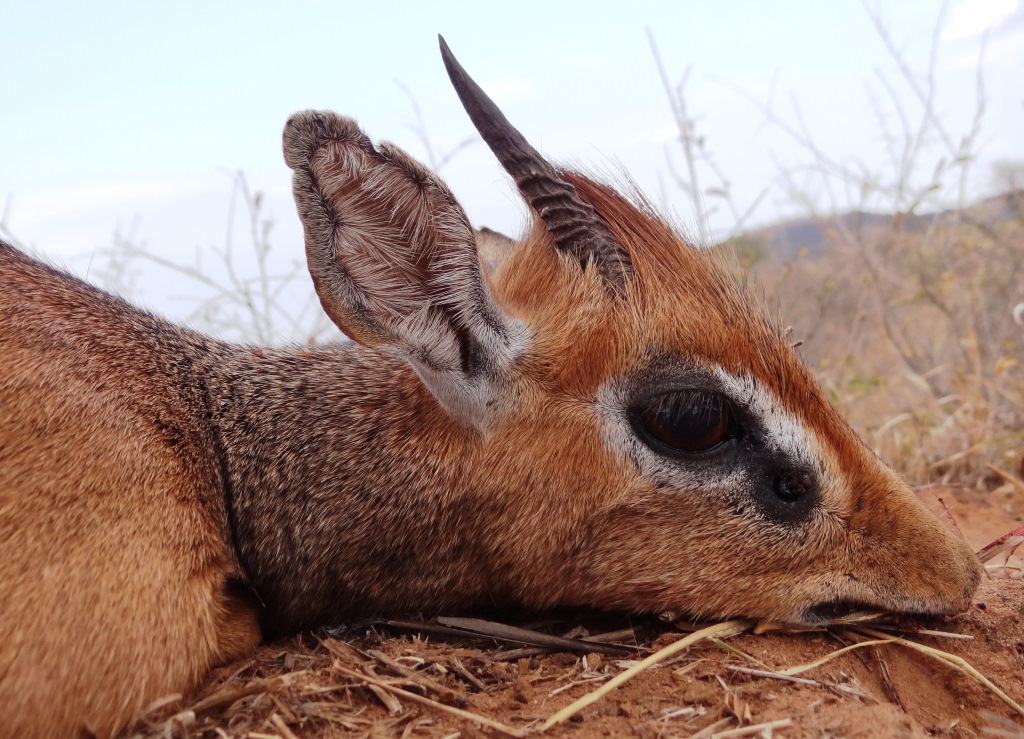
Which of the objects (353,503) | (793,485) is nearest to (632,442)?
(793,485)

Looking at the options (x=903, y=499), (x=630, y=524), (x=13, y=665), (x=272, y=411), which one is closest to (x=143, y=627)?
(x=13, y=665)

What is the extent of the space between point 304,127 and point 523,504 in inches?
58.2

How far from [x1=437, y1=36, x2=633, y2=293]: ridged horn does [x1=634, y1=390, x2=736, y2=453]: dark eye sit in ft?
1.51

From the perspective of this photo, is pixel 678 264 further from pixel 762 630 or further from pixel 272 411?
pixel 272 411

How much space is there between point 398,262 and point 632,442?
104 cm

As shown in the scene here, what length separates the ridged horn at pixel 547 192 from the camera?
10.5 feet

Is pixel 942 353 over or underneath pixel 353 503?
over

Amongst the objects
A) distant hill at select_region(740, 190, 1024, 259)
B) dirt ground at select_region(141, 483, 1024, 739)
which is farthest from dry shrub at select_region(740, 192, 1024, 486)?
dirt ground at select_region(141, 483, 1024, 739)

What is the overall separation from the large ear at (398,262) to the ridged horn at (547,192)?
36cm

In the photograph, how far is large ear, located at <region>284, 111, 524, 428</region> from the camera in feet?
9.65

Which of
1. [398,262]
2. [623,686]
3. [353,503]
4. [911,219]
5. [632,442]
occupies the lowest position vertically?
[623,686]

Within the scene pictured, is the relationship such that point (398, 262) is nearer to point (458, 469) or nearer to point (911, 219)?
point (458, 469)

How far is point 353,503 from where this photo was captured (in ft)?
11.3

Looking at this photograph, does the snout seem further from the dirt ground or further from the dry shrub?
the dry shrub
